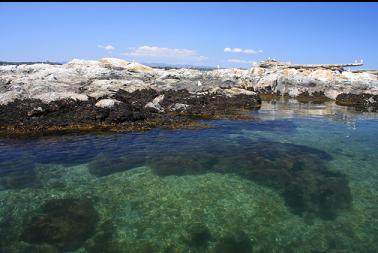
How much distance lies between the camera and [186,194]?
14039 mm

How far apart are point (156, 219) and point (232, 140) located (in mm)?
11978

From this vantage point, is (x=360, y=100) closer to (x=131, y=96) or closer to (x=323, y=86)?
(x=323, y=86)

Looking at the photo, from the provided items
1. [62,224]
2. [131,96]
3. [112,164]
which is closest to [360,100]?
[131,96]

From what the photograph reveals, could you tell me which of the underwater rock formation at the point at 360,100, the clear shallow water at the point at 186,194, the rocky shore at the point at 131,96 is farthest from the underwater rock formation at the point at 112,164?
the underwater rock formation at the point at 360,100

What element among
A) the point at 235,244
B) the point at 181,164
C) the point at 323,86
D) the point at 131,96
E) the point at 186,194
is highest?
the point at 323,86

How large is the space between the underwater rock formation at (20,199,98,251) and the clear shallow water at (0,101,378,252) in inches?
1.4

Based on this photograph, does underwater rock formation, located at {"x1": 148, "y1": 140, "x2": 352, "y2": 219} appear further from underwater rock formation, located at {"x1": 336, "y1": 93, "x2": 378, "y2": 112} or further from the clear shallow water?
underwater rock formation, located at {"x1": 336, "y1": 93, "x2": 378, "y2": 112}

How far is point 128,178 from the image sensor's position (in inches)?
610

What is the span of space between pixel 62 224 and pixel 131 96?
27140 mm

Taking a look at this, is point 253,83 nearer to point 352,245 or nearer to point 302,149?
point 302,149

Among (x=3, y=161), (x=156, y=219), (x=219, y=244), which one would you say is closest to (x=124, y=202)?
(x=156, y=219)

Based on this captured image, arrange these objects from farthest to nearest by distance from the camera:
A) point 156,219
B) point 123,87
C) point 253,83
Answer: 1. point 253,83
2. point 123,87
3. point 156,219

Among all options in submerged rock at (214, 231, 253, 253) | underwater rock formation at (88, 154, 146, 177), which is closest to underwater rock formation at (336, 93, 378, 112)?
underwater rock formation at (88, 154, 146, 177)

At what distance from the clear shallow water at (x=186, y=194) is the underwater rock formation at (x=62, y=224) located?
0.03 meters
